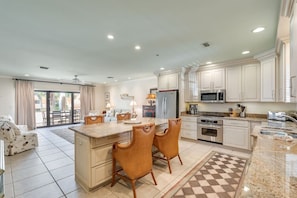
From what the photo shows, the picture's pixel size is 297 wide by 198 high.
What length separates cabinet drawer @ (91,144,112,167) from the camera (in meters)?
2.17

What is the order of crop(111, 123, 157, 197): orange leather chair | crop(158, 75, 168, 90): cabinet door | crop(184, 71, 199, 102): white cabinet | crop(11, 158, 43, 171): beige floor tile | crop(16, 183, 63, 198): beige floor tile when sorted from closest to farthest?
crop(111, 123, 157, 197): orange leather chair
crop(16, 183, 63, 198): beige floor tile
crop(11, 158, 43, 171): beige floor tile
crop(184, 71, 199, 102): white cabinet
crop(158, 75, 168, 90): cabinet door

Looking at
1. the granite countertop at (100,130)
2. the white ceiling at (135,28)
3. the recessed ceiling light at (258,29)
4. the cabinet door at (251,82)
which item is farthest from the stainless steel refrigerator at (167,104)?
the recessed ceiling light at (258,29)

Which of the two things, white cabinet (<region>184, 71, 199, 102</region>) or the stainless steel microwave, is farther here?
white cabinet (<region>184, 71, 199, 102</region>)

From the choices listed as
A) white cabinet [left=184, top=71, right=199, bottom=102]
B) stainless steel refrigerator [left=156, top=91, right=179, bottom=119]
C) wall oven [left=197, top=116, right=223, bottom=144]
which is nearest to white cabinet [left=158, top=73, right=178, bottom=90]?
stainless steel refrigerator [left=156, top=91, right=179, bottom=119]

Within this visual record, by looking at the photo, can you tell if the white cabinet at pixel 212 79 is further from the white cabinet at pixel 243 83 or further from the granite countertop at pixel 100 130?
the granite countertop at pixel 100 130

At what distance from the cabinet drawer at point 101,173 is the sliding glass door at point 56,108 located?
7.00 m

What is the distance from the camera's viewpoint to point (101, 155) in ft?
7.41

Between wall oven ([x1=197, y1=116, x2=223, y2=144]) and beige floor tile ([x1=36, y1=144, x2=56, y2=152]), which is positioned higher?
wall oven ([x1=197, y1=116, x2=223, y2=144])

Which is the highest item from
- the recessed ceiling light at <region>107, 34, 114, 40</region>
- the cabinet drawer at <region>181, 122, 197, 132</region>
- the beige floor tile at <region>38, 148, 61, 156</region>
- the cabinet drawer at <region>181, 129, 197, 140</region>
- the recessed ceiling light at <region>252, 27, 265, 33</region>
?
the recessed ceiling light at <region>107, 34, 114, 40</region>

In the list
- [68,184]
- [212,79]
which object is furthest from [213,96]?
[68,184]

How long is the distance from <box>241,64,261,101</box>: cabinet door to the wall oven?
998 mm

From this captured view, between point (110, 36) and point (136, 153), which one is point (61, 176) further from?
point (110, 36)

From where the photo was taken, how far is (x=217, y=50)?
333cm

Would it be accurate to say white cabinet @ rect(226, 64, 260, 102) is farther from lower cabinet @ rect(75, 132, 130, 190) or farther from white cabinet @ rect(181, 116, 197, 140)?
lower cabinet @ rect(75, 132, 130, 190)
